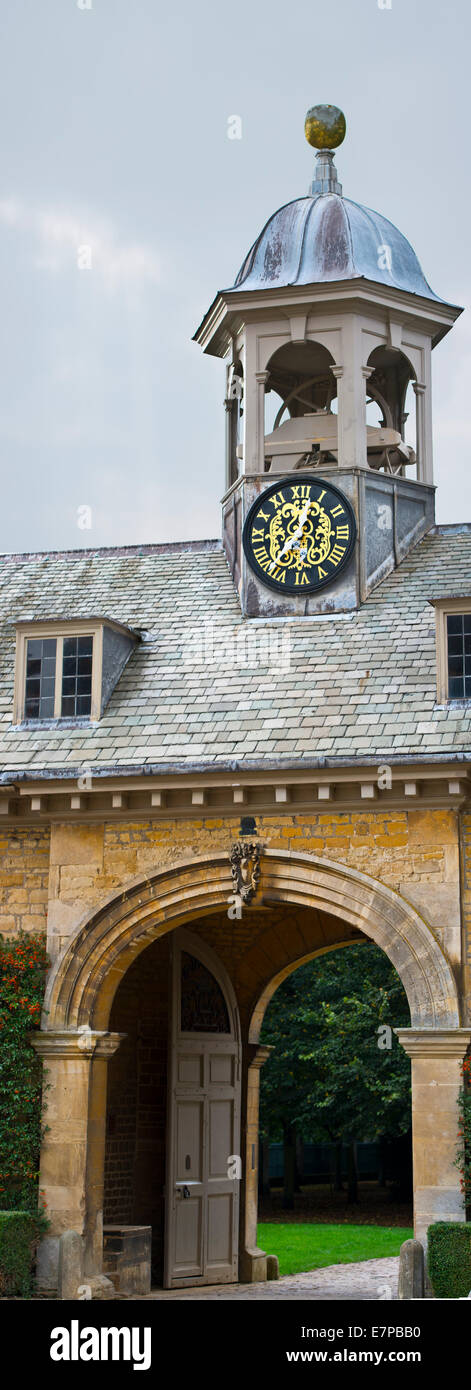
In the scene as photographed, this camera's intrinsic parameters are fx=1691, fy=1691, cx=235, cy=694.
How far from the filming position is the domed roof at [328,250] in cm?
1775

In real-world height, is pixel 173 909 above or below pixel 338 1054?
above

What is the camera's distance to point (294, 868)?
47.2 feet

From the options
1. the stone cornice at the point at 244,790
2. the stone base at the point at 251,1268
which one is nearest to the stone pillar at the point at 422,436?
the stone cornice at the point at 244,790

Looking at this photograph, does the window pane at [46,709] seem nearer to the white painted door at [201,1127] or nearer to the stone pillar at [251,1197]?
the white painted door at [201,1127]

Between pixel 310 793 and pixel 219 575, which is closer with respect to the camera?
pixel 310 793

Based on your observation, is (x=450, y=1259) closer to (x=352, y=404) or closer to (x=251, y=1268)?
(x=251, y=1268)

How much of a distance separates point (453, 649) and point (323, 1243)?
1119 cm

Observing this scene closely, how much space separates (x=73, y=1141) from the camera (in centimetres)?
1430

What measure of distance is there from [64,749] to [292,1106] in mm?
15666

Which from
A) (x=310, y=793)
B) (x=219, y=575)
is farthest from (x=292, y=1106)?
(x=310, y=793)

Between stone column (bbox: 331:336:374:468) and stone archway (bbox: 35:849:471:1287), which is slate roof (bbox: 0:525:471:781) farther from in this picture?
stone column (bbox: 331:336:374:468)

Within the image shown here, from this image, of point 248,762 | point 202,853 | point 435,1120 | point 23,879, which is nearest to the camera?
point 435,1120

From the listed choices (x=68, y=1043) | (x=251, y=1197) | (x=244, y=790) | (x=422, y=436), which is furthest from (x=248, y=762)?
(x=251, y=1197)

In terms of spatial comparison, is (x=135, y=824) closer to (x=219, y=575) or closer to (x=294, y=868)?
(x=294, y=868)
